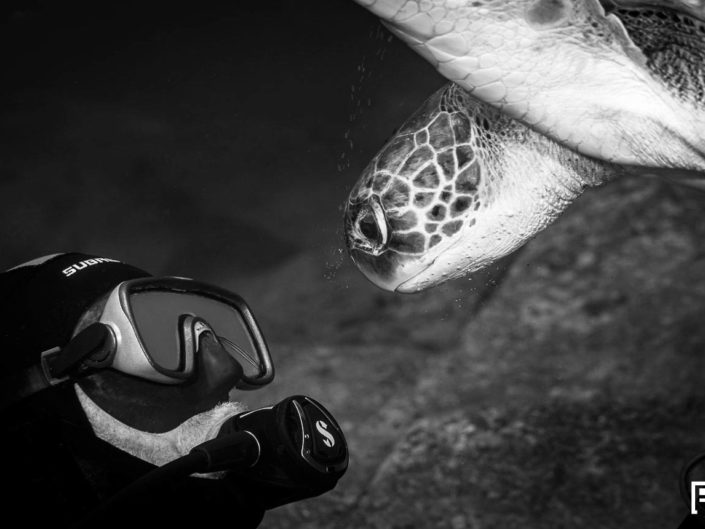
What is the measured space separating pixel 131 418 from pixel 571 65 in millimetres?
741

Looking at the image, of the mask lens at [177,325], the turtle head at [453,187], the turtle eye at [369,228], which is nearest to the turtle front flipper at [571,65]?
the turtle head at [453,187]

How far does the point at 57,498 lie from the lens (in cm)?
50

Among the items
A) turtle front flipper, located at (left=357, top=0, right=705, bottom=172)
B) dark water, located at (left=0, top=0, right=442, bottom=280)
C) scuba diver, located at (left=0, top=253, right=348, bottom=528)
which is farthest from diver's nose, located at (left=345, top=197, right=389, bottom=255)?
dark water, located at (left=0, top=0, right=442, bottom=280)

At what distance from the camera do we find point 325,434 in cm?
57

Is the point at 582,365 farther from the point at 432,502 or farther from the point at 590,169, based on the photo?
the point at 590,169

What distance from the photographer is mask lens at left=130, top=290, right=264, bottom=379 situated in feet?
1.96

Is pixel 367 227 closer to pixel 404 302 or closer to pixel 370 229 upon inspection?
pixel 370 229

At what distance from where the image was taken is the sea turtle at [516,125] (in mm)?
647

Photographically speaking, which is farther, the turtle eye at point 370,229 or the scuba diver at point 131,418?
the turtle eye at point 370,229

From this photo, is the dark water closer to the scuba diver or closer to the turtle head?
the turtle head

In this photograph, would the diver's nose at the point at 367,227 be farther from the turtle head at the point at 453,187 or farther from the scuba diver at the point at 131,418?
the scuba diver at the point at 131,418

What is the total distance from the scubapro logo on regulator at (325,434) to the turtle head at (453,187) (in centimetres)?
48

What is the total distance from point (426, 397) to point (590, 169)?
96cm

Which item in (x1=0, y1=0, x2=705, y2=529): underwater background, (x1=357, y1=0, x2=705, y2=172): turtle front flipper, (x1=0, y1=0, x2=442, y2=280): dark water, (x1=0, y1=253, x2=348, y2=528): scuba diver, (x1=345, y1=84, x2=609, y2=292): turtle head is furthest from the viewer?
(x1=0, y1=0, x2=442, y2=280): dark water
